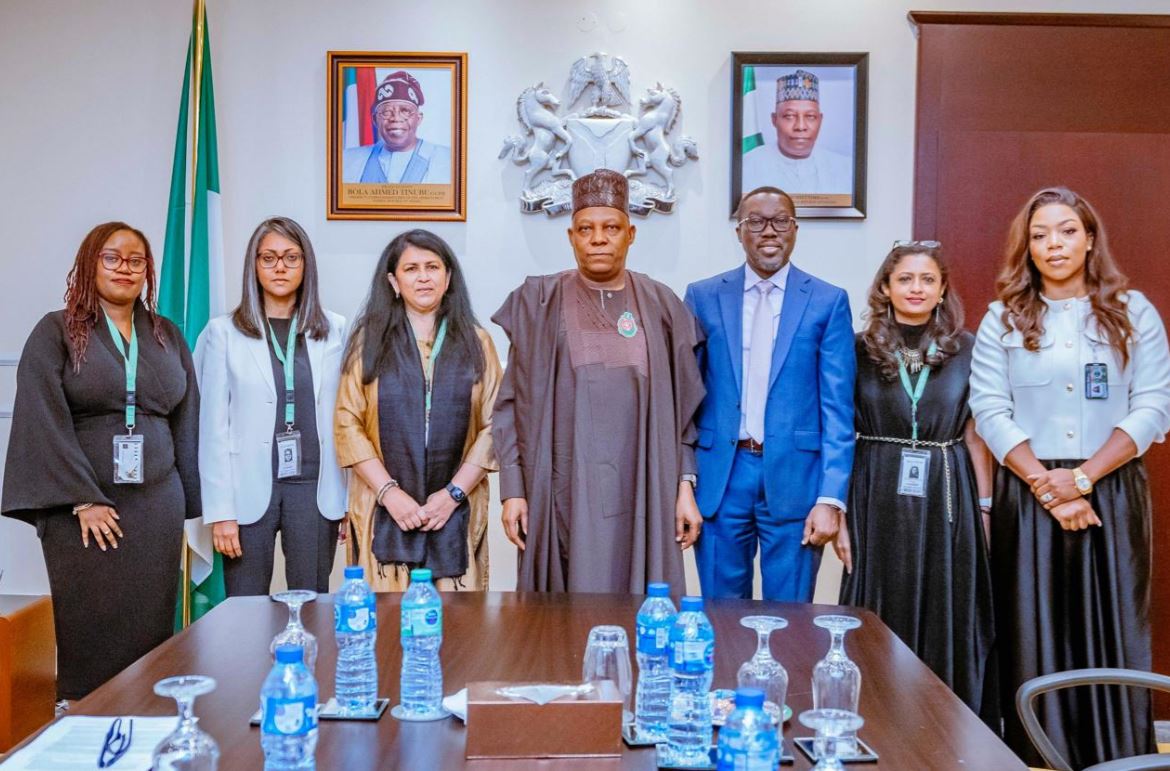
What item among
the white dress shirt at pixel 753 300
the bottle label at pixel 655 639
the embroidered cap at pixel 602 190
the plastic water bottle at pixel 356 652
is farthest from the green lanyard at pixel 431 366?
the bottle label at pixel 655 639

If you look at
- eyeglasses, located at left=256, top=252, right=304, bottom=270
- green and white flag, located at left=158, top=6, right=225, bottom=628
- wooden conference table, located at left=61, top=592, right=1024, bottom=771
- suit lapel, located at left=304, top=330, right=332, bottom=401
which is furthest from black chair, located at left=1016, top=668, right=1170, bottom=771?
green and white flag, located at left=158, top=6, right=225, bottom=628

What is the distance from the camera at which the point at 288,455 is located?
3.40 m

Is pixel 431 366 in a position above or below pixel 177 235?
below

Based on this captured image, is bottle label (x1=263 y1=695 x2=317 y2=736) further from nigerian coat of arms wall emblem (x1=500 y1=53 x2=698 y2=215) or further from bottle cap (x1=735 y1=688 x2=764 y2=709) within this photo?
nigerian coat of arms wall emblem (x1=500 y1=53 x2=698 y2=215)

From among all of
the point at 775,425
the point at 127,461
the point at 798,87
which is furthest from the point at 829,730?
the point at 798,87

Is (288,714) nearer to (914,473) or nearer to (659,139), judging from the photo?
(914,473)

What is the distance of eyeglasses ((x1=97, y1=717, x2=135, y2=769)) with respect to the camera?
4.80 ft

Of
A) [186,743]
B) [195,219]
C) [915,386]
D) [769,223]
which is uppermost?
[195,219]

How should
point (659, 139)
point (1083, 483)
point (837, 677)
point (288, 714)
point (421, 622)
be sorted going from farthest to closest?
1. point (659, 139)
2. point (1083, 483)
3. point (421, 622)
4. point (837, 677)
5. point (288, 714)

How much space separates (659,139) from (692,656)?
324cm

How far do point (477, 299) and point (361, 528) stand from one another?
4.86 ft

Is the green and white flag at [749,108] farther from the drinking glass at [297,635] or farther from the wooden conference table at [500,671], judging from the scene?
the drinking glass at [297,635]

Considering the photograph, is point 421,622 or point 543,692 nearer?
point 543,692

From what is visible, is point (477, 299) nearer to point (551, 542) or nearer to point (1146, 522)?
point (551, 542)
